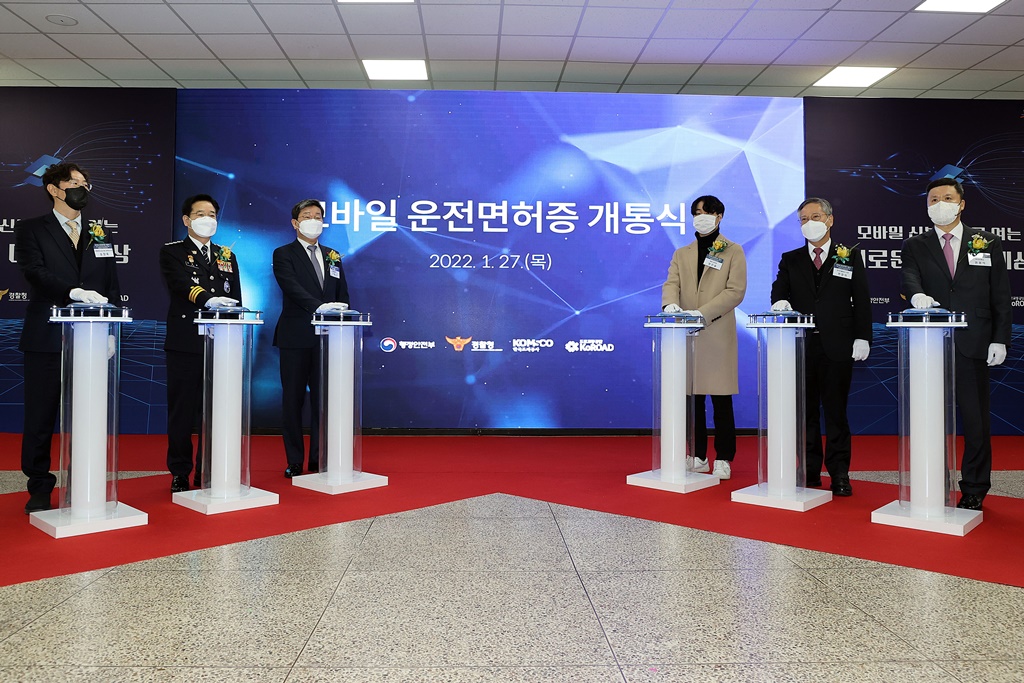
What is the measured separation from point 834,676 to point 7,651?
6.87 feet

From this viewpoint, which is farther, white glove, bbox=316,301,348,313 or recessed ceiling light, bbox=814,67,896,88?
recessed ceiling light, bbox=814,67,896,88

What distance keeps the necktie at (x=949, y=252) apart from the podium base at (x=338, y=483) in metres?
3.25

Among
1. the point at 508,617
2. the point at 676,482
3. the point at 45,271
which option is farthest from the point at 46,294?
the point at 676,482

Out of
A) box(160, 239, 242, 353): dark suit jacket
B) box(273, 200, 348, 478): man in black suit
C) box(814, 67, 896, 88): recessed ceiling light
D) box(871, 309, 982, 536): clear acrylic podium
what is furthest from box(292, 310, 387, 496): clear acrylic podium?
box(814, 67, 896, 88): recessed ceiling light

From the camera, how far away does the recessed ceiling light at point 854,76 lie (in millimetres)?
7043

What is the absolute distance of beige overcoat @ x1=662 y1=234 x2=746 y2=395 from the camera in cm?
438

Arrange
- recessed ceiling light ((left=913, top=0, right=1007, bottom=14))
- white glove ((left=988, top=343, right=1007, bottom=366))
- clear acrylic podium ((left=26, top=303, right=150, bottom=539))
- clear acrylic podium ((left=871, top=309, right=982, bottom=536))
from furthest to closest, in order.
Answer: recessed ceiling light ((left=913, top=0, right=1007, bottom=14)) → white glove ((left=988, top=343, right=1007, bottom=366)) → clear acrylic podium ((left=871, top=309, right=982, bottom=536)) → clear acrylic podium ((left=26, top=303, right=150, bottom=539))

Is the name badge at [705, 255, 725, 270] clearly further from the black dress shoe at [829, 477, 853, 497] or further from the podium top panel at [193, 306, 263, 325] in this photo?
the podium top panel at [193, 306, 263, 325]

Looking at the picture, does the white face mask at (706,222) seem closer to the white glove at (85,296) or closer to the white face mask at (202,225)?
the white face mask at (202,225)

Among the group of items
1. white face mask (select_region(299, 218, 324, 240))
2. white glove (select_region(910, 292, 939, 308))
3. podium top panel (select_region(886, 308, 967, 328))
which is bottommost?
podium top panel (select_region(886, 308, 967, 328))

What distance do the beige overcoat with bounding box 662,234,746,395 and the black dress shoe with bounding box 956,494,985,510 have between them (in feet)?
4.18

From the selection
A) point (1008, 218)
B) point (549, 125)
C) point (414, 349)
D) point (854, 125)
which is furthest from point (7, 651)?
point (1008, 218)

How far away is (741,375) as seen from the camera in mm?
6703

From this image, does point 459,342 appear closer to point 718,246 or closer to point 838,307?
point 718,246
